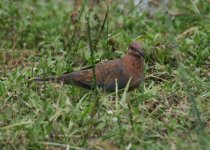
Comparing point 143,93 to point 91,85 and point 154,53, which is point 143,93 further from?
point 154,53

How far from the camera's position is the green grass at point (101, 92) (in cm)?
514

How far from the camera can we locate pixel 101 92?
6066 millimetres

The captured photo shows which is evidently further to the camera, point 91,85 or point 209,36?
point 209,36

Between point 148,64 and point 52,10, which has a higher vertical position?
point 52,10

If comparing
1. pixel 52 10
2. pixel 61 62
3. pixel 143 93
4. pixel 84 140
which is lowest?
pixel 84 140

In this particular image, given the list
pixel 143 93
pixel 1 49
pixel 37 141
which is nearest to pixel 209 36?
pixel 143 93

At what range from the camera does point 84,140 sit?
5090 mm

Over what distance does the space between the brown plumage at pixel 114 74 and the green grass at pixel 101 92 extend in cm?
9

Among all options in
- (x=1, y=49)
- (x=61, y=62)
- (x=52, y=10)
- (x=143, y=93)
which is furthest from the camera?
(x=52, y=10)

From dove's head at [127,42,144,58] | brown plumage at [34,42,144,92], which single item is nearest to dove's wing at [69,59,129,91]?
brown plumage at [34,42,144,92]

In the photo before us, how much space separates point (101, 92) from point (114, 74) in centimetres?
35

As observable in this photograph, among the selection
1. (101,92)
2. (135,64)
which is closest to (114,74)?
(135,64)

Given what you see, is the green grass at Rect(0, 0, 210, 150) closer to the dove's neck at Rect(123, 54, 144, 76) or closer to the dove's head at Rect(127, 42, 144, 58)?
the dove's neck at Rect(123, 54, 144, 76)

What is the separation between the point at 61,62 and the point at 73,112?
1.74 meters
